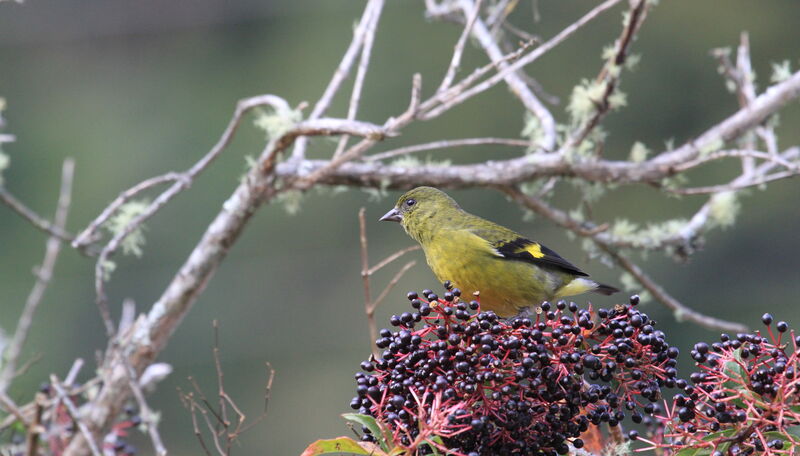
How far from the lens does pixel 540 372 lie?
1.81m

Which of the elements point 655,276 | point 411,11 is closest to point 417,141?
point 655,276

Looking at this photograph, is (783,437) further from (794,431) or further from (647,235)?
Answer: (647,235)

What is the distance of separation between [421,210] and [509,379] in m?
2.04

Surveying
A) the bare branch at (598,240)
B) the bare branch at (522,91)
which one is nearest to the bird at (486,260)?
the bare branch at (598,240)

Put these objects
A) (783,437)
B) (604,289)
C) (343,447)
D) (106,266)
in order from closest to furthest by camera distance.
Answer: (783,437)
(343,447)
(106,266)
(604,289)

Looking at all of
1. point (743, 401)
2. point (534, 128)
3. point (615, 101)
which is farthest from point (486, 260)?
point (743, 401)

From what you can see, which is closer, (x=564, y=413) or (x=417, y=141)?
(x=564, y=413)

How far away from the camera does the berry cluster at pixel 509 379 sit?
70.6 inches

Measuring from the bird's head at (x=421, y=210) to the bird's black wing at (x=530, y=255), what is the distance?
0.95 ft

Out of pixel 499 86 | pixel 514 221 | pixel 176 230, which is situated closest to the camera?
pixel 514 221

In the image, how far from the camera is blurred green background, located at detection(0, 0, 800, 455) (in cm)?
1192

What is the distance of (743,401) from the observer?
1.73m

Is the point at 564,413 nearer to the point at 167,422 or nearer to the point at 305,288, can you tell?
the point at 167,422

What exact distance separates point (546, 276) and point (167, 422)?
8844 millimetres
